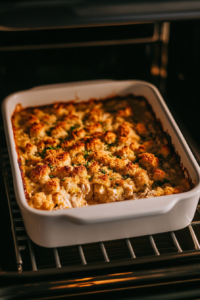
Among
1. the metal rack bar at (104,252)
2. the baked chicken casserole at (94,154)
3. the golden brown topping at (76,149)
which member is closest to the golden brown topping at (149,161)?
the baked chicken casserole at (94,154)

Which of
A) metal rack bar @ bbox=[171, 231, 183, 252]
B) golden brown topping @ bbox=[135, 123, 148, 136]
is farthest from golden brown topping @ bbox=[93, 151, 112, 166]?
metal rack bar @ bbox=[171, 231, 183, 252]

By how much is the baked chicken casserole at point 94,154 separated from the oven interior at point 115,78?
4.9 inches

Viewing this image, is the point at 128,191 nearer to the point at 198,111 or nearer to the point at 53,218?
the point at 53,218

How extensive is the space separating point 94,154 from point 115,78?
0.65 m

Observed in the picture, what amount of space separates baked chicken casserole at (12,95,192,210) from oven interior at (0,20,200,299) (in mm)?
124

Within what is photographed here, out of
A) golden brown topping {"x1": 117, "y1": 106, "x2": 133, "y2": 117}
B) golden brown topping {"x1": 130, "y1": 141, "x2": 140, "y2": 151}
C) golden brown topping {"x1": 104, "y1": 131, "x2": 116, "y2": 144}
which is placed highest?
golden brown topping {"x1": 117, "y1": 106, "x2": 133, "y2": 117}

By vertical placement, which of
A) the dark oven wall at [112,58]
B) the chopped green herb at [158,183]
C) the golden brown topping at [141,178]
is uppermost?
the dark oven wall at [112,58]

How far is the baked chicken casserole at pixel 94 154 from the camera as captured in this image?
1.05 meters

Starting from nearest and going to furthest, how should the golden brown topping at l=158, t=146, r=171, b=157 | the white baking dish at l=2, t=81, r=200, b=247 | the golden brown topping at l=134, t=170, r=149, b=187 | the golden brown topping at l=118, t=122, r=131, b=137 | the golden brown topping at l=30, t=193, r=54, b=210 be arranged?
1. the white baking dish at l=2, t=81, r=200, b=247
2. the golden brown topping at l=30, t=193, r=54, b=210
3. the golden brown topping at l=134, t=170, r=149, b=187
4. the golden brown topping at l=158, t=146, r=171, b=157
5. the golden brown topping at l=118, t=122, r=131, b=137

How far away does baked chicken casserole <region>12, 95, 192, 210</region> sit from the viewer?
1.05 m

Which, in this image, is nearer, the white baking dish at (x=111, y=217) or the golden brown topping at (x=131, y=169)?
the white baking dish at (x=111, y=217)

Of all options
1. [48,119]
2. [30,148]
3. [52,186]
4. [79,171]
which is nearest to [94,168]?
[79,171]

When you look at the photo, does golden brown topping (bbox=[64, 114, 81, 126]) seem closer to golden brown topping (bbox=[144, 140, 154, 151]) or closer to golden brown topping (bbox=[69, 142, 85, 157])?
golden brown topping (bbox=[69, 142, 85, 157])

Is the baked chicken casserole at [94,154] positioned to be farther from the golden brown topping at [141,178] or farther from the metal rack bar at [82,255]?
the metal rack bar at [82,255]
